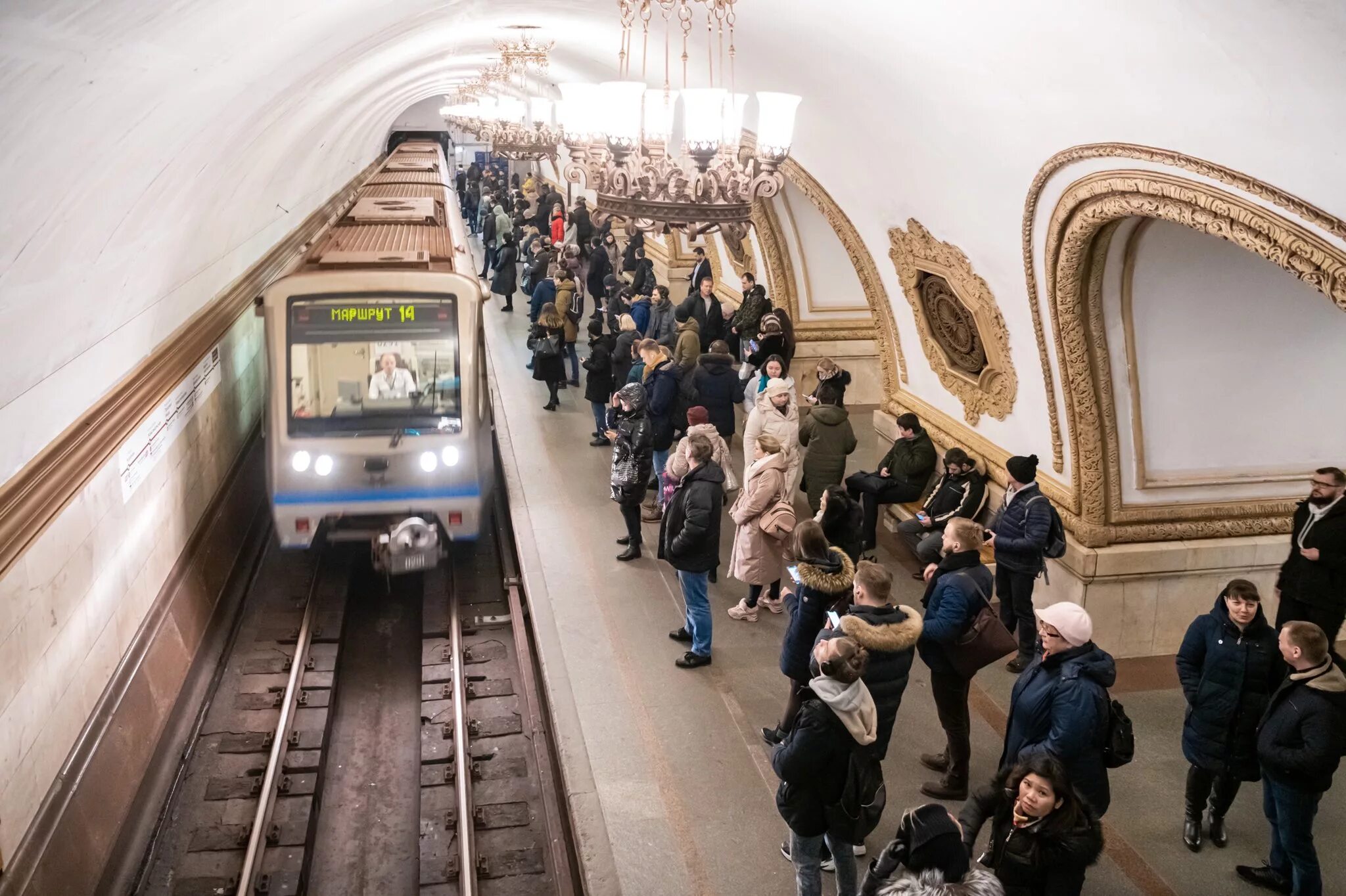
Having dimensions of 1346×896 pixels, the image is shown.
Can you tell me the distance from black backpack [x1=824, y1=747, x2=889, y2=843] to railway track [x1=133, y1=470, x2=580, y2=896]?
1577 millimetres

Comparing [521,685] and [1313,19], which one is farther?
[521,685]

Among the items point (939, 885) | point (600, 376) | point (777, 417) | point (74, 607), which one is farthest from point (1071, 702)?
point (600, 376)

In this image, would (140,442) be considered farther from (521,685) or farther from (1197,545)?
(1197,545)

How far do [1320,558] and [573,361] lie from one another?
9.43 metres

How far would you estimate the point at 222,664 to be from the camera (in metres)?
7.64

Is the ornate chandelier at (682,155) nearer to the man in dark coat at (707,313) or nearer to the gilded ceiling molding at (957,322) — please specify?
the gilded ceiling molding at (957,322)

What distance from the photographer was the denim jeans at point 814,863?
14.9 ft

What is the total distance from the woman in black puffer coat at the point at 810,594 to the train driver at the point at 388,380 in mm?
3716

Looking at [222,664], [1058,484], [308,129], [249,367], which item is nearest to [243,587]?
[222,664]

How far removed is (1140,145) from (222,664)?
6.47m

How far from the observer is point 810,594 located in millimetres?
5402

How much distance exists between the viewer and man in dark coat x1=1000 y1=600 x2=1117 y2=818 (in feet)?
14.1

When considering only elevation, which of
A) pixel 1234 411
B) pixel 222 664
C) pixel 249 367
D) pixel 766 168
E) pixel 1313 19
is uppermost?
pixel 1313 19

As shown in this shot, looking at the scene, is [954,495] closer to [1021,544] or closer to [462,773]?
[1021,544]
